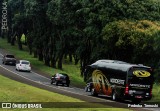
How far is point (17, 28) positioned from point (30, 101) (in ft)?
222

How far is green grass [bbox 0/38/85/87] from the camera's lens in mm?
65700

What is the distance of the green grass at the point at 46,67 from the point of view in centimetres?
6570

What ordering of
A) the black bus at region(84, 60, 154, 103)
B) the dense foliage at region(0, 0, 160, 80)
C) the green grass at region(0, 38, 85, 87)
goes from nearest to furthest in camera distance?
the black bus at region(84, 60, 154, 103) → the dense foliage at region(0, 0, 160, 80) → the green grass at region(0, 38, 85, 87)

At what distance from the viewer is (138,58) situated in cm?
4825

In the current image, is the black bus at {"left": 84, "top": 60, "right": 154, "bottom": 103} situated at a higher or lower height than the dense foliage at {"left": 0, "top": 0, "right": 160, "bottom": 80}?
lower

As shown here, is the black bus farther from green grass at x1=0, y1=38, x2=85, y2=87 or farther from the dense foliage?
green grass at x1=0, y1=38, x2=85, y2=87

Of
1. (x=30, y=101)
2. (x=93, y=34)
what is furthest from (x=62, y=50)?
(x=30, y=101)

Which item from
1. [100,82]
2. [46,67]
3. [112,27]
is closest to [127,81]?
[100,82]

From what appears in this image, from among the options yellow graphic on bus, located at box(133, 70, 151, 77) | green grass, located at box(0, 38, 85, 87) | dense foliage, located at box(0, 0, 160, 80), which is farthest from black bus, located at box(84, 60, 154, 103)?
green grass, located at box(0, 38, 85, 87)

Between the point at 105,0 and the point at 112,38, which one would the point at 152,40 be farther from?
the point at 105,0

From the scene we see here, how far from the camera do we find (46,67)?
2970 inches

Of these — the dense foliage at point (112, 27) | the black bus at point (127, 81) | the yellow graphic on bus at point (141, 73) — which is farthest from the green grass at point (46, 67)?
the yellow graphic on bus at point (141, 73)

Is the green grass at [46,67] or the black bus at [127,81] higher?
the black bus at [127,81]

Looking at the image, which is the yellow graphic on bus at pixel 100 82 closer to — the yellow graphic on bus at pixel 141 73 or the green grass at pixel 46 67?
the yellow graphic on bus at pixel 141 73
